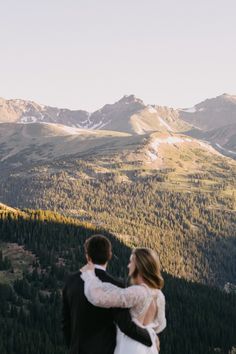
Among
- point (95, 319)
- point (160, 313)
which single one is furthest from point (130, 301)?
point (95, 319)

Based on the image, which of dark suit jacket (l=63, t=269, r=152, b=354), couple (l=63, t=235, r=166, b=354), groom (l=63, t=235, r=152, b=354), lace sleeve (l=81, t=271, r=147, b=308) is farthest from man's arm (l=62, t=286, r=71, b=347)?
lace sleeve (l=81, t=271, r=147, b=308)

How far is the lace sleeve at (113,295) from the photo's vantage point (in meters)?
14.2

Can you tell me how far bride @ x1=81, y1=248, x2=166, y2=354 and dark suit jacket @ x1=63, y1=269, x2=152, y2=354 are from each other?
8.5 inches

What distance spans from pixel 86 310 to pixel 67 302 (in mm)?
1033

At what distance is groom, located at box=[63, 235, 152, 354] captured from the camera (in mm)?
14523

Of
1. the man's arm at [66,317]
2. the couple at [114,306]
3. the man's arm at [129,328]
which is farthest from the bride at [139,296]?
the man's arm at [66,317]

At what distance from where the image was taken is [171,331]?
190 meters

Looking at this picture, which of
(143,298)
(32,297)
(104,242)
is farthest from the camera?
(32,297)

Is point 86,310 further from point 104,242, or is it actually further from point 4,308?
point 4,308

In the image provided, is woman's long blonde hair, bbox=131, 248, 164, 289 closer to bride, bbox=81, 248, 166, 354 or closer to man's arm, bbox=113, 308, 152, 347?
bride, bbox=81, 248, 166, 354

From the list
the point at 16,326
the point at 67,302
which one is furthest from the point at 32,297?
the point at 67,302

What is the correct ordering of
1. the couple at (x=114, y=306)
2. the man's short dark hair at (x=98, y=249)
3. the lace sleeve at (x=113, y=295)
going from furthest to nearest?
1. the man's short dark hair at (x=98, y=249)
2. the couple at (x=114, y=306)
3. the lace sleeve at (x=113, y=295)

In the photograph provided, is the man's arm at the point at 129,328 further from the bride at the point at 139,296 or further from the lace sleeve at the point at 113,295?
the lace sleeve at the point at 113,295

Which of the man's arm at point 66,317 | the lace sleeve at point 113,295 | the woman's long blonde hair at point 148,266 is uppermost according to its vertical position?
the woman's long blonde hair at point 148,266
